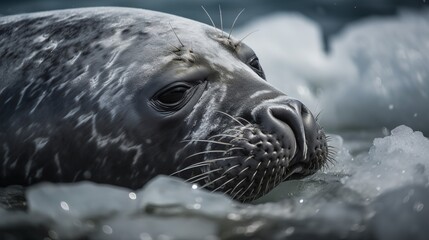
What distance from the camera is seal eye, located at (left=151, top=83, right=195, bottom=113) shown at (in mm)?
3764

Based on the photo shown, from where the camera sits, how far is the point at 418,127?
7.05 metres

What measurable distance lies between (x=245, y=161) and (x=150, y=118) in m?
0.50

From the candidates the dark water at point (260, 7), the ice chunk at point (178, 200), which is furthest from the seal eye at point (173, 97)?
the dark water at point (260, 7)

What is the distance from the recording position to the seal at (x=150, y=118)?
360cm

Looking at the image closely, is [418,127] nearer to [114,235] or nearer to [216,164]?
[216,164]

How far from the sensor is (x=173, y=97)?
3.79 meters

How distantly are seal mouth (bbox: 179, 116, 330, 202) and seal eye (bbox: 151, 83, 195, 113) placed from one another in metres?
0.26

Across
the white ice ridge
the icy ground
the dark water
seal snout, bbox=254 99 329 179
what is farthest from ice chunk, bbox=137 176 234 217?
the dark water

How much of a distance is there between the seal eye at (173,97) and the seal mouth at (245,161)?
0.26 metres

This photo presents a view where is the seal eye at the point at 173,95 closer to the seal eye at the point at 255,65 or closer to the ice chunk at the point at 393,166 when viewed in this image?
the seal eye at the point at 255,65

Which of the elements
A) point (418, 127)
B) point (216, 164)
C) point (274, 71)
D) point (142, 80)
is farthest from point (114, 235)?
point (274, 71)

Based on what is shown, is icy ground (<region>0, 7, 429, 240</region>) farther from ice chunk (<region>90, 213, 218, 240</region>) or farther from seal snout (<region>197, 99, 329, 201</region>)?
seal snout (<region>197, 99, 329, 201</region>)

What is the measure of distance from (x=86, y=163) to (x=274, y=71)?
5.50 meters

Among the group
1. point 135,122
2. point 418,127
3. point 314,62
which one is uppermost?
point 135,122
